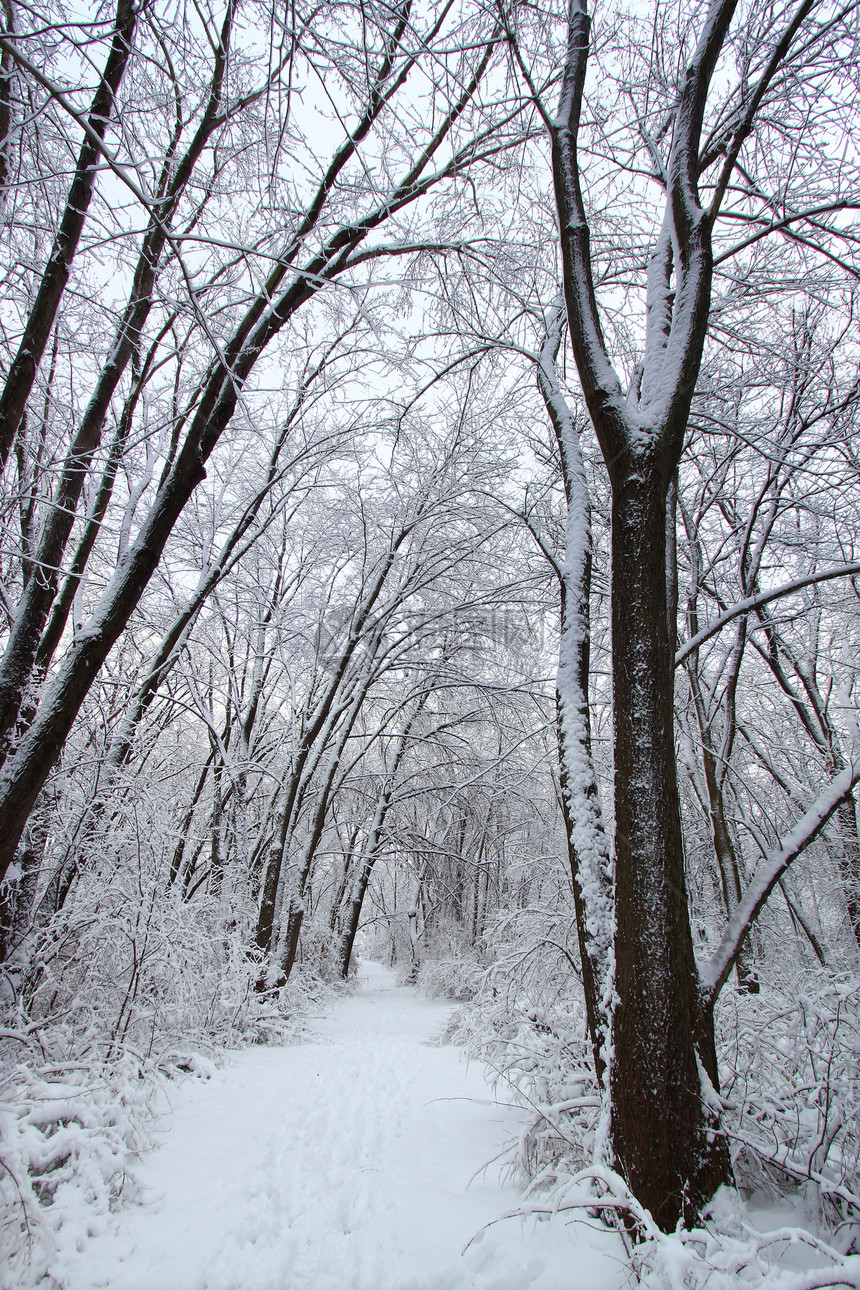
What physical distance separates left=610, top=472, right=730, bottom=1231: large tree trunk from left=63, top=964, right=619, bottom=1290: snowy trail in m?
0.40

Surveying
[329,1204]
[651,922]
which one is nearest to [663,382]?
[651,922]

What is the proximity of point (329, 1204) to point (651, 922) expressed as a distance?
7.21 ft

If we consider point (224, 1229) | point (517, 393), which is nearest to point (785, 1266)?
point (224, 1229)

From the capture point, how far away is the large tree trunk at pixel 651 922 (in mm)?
2111

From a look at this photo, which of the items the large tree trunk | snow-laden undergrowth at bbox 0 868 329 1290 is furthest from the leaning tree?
snow-laden undergrowth at bbox 0 868 329 1290

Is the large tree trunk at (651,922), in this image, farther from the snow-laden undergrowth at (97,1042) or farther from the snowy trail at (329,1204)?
the snow-laden undergrowth at (97,1042)

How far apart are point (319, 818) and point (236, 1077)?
16.0 ft

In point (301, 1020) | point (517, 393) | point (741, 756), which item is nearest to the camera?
point (517, 393)

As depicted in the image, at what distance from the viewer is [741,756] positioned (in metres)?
9.55

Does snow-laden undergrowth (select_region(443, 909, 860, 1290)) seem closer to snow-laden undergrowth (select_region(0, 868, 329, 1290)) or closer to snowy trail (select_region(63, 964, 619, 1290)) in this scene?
snowy trail (select_region(63, 964, 619, 1290))

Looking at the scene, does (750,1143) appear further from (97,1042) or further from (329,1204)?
(97,1042)

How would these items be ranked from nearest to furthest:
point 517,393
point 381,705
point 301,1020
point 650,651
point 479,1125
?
point 650,651 → point 479,1125 → point 517,393 → point 301,1020 → point 381,705

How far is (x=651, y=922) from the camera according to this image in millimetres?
2326

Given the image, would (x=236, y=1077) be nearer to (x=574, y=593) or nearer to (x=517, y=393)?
(x=574, y=593)
